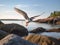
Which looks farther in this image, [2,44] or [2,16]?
[2,16]

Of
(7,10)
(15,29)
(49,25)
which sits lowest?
(49,25)

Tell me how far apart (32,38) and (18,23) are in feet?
5.21

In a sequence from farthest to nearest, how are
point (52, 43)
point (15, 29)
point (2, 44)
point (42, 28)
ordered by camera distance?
point (42, 28)
point (15, 29)
point (52, 43)
point (2, 44)

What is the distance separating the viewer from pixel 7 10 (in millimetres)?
5223

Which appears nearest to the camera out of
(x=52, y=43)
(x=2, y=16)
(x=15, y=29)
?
(x=52, y=43)

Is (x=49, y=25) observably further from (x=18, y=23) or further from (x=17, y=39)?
(x=17, y=39)

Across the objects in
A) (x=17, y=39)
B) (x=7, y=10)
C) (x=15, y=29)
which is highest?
(x=17, y=39)

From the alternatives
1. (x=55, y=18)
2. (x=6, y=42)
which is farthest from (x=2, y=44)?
(x=55, y=18)

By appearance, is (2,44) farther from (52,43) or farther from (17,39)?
(52,43)

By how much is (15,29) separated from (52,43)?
1.48m

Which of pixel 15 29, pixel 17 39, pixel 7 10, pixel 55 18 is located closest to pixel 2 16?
pixel 7 10

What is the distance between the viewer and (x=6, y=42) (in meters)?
1.38

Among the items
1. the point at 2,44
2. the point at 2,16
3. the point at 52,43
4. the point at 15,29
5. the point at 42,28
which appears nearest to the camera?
the point at 2,44

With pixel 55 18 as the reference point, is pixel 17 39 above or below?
above
